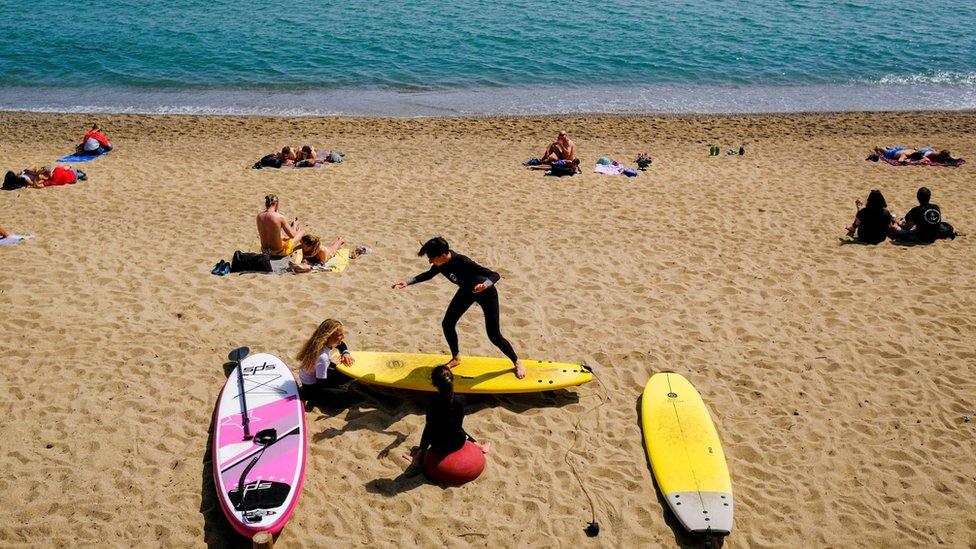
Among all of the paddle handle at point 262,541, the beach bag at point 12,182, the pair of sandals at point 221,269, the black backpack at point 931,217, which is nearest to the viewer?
the paddle handle at point 262,541

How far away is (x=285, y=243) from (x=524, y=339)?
14.6 feet

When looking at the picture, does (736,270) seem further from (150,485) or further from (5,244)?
(5,244)

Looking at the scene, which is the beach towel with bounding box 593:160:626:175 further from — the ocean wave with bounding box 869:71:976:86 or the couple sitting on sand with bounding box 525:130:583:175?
the ocean wave with bounding box 869:71:976:86

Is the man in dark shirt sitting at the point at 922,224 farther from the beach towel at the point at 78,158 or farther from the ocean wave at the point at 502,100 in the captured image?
the beach towel at the point at 78,158

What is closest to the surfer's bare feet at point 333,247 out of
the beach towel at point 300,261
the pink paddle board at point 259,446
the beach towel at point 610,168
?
the beach towel at point 300,261

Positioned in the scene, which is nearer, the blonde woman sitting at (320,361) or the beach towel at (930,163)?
A: the blonde woman sitting at (320,361)

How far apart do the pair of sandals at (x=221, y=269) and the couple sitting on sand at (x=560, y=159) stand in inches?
304

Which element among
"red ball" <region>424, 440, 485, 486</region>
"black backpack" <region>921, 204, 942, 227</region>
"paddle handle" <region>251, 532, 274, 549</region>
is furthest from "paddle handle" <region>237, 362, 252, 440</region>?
"black backpack" <region>921, 204, 942, 227</region>

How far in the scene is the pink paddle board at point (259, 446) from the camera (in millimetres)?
5930

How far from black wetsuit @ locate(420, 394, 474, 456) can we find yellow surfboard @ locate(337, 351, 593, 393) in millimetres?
1143

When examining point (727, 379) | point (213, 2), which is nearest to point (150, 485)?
point (727, 379)

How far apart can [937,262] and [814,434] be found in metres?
5.71

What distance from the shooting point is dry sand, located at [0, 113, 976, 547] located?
632 cm

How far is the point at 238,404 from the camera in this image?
7309mm
